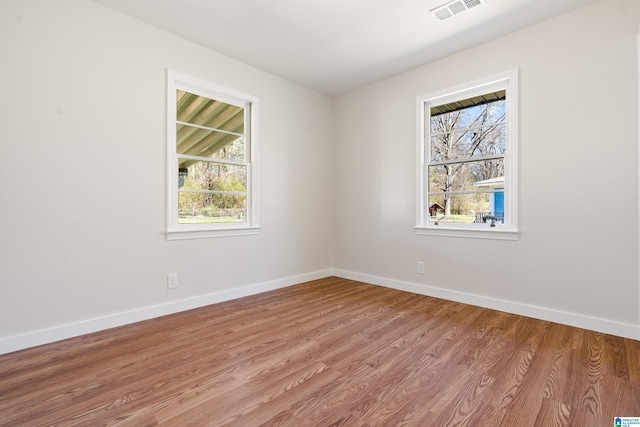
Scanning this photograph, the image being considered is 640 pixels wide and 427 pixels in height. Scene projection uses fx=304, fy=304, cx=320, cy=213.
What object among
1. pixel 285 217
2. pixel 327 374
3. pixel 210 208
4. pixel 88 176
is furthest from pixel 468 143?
pixel 88 176

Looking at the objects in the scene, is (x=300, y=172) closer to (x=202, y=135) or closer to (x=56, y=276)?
(x=202, y=135)

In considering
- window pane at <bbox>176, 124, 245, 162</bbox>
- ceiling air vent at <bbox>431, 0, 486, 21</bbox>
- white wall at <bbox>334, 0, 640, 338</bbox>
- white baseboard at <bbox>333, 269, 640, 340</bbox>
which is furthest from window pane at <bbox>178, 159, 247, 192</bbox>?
ceiling air vent at <bbox>431, 0, 486, 21</bbox>

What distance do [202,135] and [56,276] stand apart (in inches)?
70.0

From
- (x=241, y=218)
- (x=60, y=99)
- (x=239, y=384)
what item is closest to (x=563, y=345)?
(x=239, y=384)

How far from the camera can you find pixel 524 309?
2.84 metres

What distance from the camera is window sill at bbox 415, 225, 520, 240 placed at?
2.94 m

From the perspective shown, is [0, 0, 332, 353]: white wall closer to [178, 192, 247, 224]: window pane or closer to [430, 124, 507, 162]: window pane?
[178, 192, 247, 224]: window pane

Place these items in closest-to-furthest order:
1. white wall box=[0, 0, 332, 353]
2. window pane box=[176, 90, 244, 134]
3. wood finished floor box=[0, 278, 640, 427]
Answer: wood finished floor box=[0, 278, 640, 427] < white wall box=[0, 0, 332, 353] < window pane box=[176, 90, 244, 134]

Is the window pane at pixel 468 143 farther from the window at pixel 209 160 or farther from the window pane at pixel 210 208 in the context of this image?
the window pane at pixel 210 208

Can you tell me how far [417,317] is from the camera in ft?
9.22

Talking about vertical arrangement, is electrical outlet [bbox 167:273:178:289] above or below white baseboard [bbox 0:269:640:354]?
above

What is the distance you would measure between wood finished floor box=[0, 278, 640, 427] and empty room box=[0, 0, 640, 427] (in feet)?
0.05

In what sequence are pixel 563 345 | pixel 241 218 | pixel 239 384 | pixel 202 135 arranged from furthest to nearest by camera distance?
pixel 241 218, pixel 202 135, pixel 563 345, pixel 239 384

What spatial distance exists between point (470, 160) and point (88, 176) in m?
3.60
